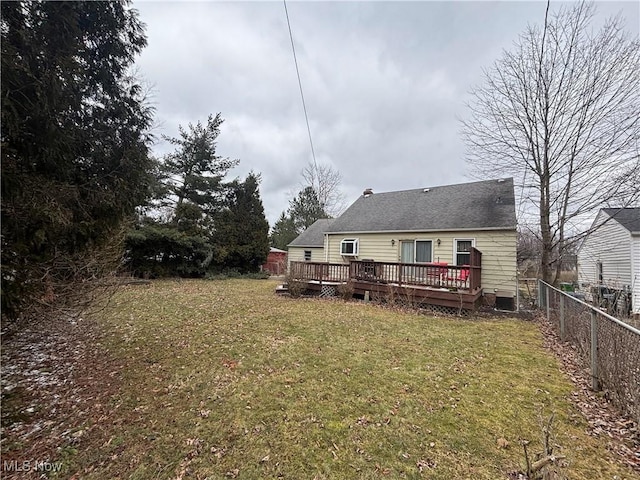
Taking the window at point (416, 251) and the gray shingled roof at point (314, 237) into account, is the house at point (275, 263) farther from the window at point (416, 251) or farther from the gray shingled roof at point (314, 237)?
the window at point (416, 251)

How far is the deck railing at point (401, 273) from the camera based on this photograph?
28.4ft

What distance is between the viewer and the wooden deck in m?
8.39

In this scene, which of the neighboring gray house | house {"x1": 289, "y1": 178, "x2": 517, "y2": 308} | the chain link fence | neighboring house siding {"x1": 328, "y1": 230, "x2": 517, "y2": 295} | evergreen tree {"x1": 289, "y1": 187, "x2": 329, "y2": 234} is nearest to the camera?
the chain link fence

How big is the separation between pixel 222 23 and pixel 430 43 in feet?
20.8

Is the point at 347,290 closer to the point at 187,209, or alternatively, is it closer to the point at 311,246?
the point at 311,246

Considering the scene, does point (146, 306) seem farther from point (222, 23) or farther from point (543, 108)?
point (543, 108)

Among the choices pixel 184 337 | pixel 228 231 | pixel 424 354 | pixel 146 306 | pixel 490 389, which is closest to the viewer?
pixel 490 389

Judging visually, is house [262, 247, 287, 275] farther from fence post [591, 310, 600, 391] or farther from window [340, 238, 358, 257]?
fence post [591, 310, 600, 391]

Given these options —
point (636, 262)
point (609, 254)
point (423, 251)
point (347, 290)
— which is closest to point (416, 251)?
point (423, 251)

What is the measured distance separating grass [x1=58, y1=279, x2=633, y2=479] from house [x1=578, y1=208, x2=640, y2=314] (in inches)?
205

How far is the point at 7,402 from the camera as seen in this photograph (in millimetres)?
3182

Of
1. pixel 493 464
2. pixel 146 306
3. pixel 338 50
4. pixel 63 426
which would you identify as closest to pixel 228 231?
pixel 146 306

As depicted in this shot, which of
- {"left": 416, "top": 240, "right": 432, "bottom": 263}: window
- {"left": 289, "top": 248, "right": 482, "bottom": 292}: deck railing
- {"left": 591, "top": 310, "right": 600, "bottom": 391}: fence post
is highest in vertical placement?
{"left": 416, "top": 240, "right": 432, "bottom": 263}: window

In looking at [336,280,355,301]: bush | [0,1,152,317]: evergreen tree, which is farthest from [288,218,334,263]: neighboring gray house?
[0,1,152,317]: evergreen tree
